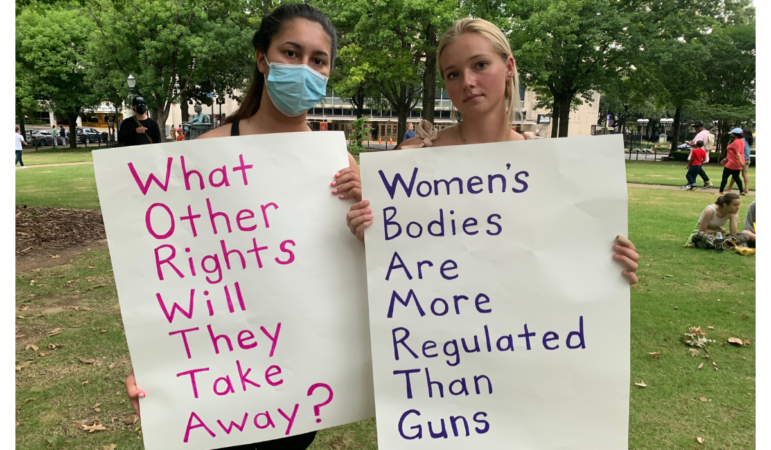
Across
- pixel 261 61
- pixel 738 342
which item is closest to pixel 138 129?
pixel 261 61

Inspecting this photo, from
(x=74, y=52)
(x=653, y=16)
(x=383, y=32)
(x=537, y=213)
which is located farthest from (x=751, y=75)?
(x=74, y=52)

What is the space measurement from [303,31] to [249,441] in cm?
149

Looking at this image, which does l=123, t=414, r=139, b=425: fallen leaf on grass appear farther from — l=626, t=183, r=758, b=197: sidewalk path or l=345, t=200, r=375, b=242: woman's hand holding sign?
l=626, t=183, r=758, b=197: sidewalk path

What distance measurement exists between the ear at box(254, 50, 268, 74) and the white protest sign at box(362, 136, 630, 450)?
68 centimetres

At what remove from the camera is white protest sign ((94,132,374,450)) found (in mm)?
1629

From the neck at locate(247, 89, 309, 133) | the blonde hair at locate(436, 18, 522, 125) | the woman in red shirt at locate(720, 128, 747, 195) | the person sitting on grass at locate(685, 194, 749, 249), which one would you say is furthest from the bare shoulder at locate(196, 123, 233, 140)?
the woman in red shirt at locate(720, 128, 747, 195)

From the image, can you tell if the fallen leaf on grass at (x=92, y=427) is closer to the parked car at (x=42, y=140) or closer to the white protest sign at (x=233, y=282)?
the white protest sign at (x=233, y=282)

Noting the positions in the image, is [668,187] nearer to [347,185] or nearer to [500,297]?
[500,297]

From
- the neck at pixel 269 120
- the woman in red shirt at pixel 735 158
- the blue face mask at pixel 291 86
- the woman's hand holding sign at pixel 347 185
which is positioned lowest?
the woman's hand holding sign at pixel 347 185

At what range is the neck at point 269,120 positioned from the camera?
6.21 feet

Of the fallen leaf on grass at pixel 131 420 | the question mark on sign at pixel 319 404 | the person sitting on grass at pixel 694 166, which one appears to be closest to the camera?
the question mark on sign at pixel 319 404

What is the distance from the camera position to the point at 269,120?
1.90 metres

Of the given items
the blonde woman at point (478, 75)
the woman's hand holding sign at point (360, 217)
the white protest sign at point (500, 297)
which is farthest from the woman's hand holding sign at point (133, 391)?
the blonde woman at point (478, 75)

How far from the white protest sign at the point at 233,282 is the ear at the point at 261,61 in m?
0.38
